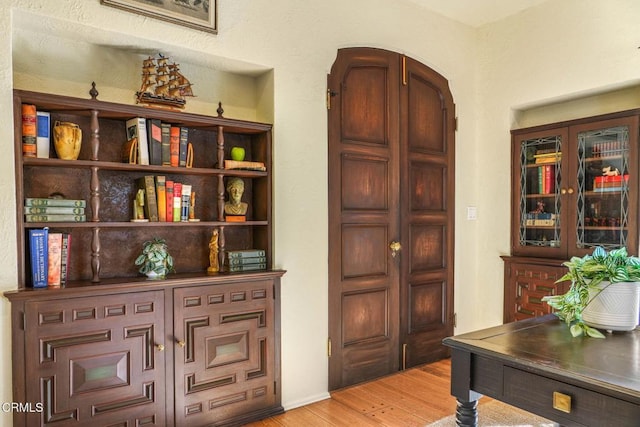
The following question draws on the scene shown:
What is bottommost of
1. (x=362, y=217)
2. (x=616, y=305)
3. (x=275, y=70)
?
(x=616, y=305)

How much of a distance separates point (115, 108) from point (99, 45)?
477mm

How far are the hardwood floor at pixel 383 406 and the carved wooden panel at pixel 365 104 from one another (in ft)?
5.97

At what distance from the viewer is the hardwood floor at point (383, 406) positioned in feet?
8.47

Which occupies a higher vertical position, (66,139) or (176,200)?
(66,139)

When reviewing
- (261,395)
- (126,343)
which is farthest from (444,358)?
(126,343)

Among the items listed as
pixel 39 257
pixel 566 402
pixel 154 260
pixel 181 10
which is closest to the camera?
pixel 566 402

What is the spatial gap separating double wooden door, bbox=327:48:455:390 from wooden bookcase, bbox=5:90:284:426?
1.98ft

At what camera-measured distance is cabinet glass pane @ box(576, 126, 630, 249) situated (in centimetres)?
300

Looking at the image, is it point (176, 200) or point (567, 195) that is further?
point (567, 195)

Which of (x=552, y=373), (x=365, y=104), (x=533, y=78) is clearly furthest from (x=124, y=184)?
(x=533, y=78)

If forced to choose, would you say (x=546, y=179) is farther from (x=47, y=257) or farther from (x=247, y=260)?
(x=47, y=257)

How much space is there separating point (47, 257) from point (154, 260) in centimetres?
49

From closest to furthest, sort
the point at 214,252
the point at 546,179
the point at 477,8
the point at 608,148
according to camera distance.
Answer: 1. the point at 214,252
2. the point at 608,148
3. the point at 546,179
4. the point at 477,8

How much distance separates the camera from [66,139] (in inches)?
84.1
